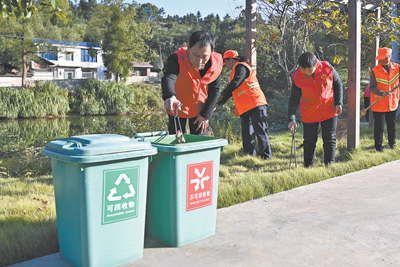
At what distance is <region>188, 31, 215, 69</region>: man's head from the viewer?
12.8 feet

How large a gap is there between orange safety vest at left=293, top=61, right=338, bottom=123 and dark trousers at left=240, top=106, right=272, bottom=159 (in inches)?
33.3

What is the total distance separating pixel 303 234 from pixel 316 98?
266 cm

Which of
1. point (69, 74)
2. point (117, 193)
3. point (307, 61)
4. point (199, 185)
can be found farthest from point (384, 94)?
point (69, 74)

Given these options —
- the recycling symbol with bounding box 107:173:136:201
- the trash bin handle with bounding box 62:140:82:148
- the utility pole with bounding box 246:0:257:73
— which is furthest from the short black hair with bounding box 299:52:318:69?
the trash bin handle with bounding box 62:140:82:148

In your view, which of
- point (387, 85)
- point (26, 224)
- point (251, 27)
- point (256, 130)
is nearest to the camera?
point (26, 224)

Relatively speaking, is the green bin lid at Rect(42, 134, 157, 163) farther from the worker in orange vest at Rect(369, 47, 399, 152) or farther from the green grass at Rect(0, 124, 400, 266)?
the worker in orange vest at Rect(369, 47, 399, 152)

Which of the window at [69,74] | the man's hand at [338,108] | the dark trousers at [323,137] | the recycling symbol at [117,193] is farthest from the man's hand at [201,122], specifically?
the window at [69,74]

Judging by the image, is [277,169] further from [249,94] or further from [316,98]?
[249,94]

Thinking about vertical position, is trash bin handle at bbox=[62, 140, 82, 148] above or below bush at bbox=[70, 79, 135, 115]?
below

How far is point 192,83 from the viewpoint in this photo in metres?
4.31

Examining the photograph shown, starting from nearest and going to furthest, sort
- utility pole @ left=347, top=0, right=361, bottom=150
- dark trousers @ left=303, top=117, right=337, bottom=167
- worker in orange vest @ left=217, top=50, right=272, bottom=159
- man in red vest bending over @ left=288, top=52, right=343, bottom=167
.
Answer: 1. man in red vest bending over @ left=288, top=52, right=343, bottom=167
2. dark trousers @ left=303, top=117, right=337, bottom=167
3. worker in orange vest @ left=217, top=50, right=272, bottom=159
4. utility pole @ left=347, top=0, right=361, bottom=150

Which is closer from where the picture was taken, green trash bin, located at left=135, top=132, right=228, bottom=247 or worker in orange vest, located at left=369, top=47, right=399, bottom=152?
green trash bin, located at left=135, top=132, right=228, bottom=247

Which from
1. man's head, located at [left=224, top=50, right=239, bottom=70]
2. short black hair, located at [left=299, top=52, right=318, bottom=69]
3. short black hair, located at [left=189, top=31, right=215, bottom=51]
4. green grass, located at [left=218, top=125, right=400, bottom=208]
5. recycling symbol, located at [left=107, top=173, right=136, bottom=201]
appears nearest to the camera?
recycling symbol, located at [left=107, top=173, right=136, bottom=201]

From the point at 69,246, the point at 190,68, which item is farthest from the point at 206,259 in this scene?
the point at 190,68
